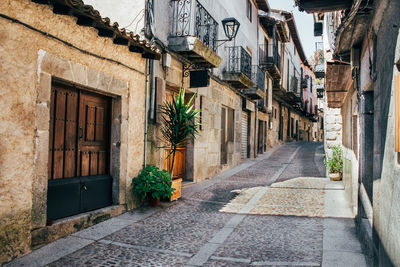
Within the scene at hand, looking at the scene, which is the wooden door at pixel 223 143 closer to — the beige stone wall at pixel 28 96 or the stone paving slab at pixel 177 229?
the stone paving slab at pixel 177 229

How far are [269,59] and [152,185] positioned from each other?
1409 centimetres

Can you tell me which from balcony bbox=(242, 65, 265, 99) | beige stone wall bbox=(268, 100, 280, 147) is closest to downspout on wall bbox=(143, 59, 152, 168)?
balcony bbox=(242, 65, 265, 99)

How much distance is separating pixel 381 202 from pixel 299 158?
43.4ft

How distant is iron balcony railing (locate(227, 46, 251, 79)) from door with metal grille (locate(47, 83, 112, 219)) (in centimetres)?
702

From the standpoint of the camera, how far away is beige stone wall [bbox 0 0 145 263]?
3.86 meters

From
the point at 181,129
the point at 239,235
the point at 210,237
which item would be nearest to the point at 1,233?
the point at 210,237

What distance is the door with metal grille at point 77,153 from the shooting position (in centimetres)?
494

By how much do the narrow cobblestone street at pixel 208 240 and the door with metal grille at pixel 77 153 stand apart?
50 cm

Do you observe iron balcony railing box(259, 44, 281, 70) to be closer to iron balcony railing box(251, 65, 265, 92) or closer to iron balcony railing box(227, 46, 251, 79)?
iron balcony railing box(251, 65, 265, 92)

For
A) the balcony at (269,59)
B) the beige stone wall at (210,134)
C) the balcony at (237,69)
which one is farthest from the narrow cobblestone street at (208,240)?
the balcony at (269,59)

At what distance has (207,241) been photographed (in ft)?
16.0

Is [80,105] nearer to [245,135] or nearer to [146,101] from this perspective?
[146,101]

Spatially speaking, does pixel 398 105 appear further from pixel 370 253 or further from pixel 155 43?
pixel 155 43

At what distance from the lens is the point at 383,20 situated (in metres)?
3.30
